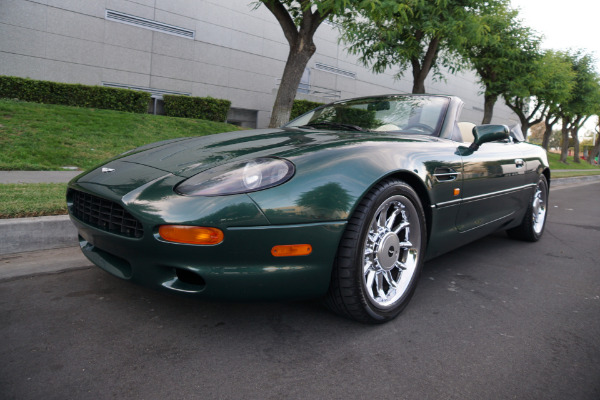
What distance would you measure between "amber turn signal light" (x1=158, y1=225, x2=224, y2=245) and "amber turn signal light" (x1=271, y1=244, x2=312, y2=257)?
239mm

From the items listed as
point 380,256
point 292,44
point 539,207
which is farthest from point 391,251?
point 292,44

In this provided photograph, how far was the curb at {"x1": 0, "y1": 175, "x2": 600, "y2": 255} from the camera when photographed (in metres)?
3.12

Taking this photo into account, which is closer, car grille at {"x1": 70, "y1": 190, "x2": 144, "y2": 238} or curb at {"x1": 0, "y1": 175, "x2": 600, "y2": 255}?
car grille at {"x1": 70, "y1": 190, "x2": 144, "y2": 238}

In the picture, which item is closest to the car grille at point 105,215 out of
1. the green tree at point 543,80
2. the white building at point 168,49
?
the white building at point 168,49

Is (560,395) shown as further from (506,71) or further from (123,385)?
(506,71)

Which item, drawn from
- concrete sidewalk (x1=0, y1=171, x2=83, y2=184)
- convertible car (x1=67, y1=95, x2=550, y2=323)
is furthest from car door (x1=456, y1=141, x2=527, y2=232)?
concrete sidewalk (x1=0, y1=171, x2=83, y2=184)

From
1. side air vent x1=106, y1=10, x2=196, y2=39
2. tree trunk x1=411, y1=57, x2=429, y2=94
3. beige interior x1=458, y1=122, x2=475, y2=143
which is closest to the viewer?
beige interior x1=458, y1=122, x2=475, y2=143

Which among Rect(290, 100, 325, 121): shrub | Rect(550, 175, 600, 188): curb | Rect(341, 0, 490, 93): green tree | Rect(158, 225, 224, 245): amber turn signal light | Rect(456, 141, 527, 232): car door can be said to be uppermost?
Rect(341, 0, 490, 93): green tree

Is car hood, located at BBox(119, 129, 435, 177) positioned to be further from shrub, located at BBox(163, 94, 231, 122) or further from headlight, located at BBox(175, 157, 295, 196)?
shrub, located at BBox(163, 94, 231, 122)

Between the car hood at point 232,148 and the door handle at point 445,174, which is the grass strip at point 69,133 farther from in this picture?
the door handle at point 445,174

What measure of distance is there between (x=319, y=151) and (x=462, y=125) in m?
1.77

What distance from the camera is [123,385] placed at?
5.25ft

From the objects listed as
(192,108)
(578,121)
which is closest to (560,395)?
(192,108)

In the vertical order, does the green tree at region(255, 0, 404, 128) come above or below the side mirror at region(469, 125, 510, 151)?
above
